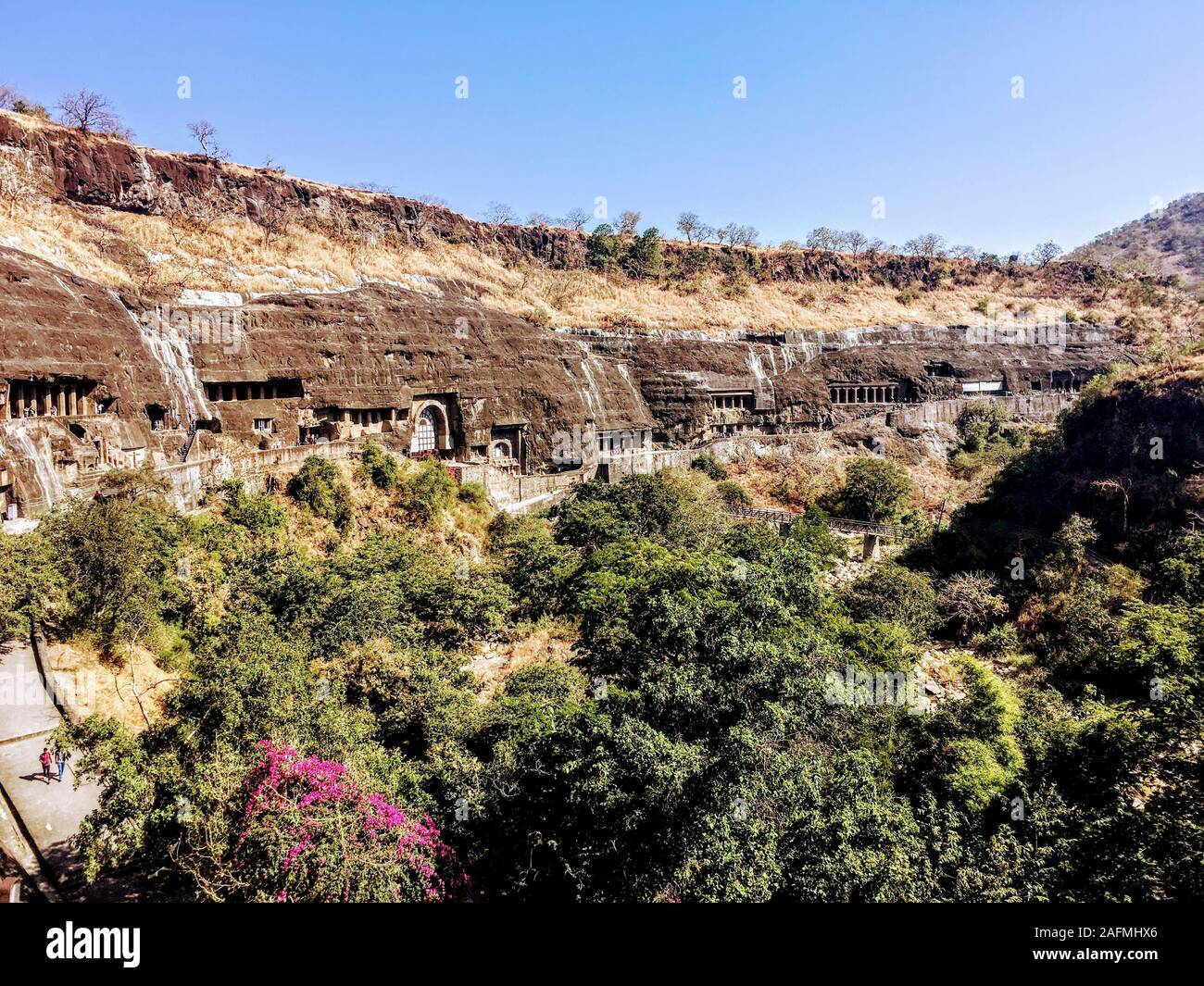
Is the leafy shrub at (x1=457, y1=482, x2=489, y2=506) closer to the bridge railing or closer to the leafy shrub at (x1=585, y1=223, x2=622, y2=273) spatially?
the bridge railing

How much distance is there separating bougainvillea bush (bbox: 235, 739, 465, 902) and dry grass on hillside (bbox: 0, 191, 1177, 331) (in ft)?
84.8

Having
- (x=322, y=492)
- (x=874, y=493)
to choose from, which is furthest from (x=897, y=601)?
(x=322, y=492)

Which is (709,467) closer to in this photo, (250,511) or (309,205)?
(250,511)

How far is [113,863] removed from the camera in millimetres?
10258

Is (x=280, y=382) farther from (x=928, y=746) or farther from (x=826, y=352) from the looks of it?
(x=826, y=352)

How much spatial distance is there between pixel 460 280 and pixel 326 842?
4511 cm

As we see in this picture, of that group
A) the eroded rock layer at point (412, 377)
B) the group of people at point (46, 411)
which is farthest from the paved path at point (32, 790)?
the group of people at point (46, 411)

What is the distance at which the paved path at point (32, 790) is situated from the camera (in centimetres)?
1109

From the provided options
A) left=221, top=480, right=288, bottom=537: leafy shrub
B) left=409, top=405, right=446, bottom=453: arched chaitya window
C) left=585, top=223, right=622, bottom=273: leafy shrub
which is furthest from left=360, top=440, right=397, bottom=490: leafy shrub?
left=585, top=223, right=622, bottom=273: leafy shrub

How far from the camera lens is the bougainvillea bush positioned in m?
9.02

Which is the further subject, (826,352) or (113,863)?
(826,352)

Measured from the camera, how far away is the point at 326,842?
30.3ft

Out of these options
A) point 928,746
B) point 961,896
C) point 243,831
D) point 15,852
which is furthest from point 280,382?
point 961,896
